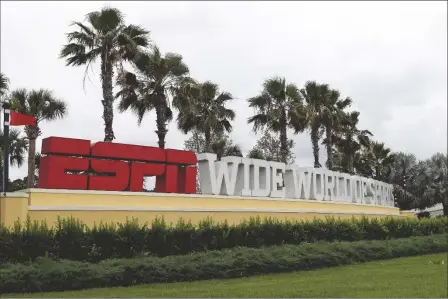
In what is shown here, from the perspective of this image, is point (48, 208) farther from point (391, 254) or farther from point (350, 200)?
point (350, 200)

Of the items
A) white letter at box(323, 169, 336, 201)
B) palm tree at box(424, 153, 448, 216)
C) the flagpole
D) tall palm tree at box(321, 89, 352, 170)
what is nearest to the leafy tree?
tall palm tree at box(321, 89, 352, 170)

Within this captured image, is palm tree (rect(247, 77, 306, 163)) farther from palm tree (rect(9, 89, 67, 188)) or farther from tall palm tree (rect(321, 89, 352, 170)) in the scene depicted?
palm tree (rect(9, 89, 67, 188))

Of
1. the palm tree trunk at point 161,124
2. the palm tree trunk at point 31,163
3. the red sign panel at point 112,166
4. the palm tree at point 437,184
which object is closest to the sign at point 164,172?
the red sign panel at point 112,166

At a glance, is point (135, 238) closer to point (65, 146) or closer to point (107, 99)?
point (65, 146)

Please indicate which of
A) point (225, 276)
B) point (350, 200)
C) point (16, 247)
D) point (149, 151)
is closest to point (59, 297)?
point (16, 247)

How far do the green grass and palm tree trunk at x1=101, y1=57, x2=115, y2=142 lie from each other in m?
9.81

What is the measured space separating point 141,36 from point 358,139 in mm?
25942

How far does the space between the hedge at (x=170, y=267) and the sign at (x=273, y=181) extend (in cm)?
462

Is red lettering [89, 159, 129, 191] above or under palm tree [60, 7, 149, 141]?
under

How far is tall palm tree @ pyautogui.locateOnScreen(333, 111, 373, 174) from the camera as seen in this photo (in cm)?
4153

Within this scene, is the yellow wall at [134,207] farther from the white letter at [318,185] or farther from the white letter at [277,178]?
the white letter at [318,185]

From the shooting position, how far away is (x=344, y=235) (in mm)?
23125

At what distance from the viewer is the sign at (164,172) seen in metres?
16.6

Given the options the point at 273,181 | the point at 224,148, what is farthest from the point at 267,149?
the point at 273,181
